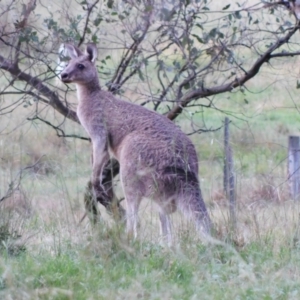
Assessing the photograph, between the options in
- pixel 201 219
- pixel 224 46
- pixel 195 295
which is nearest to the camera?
pixel 195 295

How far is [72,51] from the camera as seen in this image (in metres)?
6.95

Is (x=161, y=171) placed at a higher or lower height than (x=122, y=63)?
lower

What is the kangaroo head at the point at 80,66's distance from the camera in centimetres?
695

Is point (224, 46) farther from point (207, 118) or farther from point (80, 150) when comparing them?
point (207, 118)

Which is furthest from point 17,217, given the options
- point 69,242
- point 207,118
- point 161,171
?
point 207,118

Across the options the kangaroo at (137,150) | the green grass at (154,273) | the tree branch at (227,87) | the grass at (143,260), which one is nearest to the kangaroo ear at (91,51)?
the kangaroo at (137,150)

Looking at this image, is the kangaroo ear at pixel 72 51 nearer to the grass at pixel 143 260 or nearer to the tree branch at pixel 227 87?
the tree branch at pixel 227 87

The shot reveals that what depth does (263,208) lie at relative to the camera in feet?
21.5

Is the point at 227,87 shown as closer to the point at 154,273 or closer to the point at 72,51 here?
the point at 72,51

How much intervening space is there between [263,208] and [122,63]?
1.78 m

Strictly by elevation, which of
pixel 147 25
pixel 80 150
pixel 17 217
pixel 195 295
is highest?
pixel 147 25

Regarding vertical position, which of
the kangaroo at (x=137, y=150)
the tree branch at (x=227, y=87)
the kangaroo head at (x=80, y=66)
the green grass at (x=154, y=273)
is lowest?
the green grass at (x=154, y=273)

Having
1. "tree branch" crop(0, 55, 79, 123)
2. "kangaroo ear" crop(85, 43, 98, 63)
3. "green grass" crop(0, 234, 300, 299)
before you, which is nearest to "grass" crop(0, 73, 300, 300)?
"green grass" crop(0, 234, 300, 299)

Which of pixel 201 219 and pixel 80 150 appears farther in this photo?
pixel 80 150
